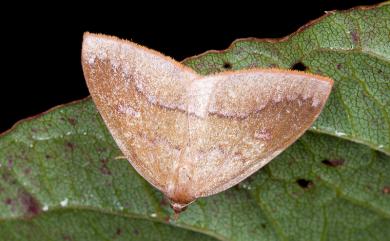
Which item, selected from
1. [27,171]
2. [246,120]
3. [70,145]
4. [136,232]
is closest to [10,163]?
[27,171]

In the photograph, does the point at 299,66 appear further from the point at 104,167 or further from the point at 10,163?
Answer: the point at 10,163

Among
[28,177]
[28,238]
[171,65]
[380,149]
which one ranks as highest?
[171,65]

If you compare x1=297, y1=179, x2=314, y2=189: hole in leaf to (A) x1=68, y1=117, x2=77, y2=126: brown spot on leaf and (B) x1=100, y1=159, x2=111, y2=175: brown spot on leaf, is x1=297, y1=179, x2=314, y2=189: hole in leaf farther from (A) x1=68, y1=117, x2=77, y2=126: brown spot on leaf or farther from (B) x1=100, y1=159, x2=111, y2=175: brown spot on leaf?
(A) x1=68, y1=117, x2=77, y2=126: brown spot on leaf

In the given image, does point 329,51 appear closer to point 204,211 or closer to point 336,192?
point 336,192

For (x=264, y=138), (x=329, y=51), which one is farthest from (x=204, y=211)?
(x=329, y=51)

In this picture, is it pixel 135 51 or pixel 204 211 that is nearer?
pixel 135 51

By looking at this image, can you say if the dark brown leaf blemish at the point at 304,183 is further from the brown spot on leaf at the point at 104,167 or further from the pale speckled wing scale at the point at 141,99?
the brown spot on leaf at the point at 104,167

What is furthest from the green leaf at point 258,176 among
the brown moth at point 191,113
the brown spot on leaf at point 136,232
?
the brown moth at point 191,113
